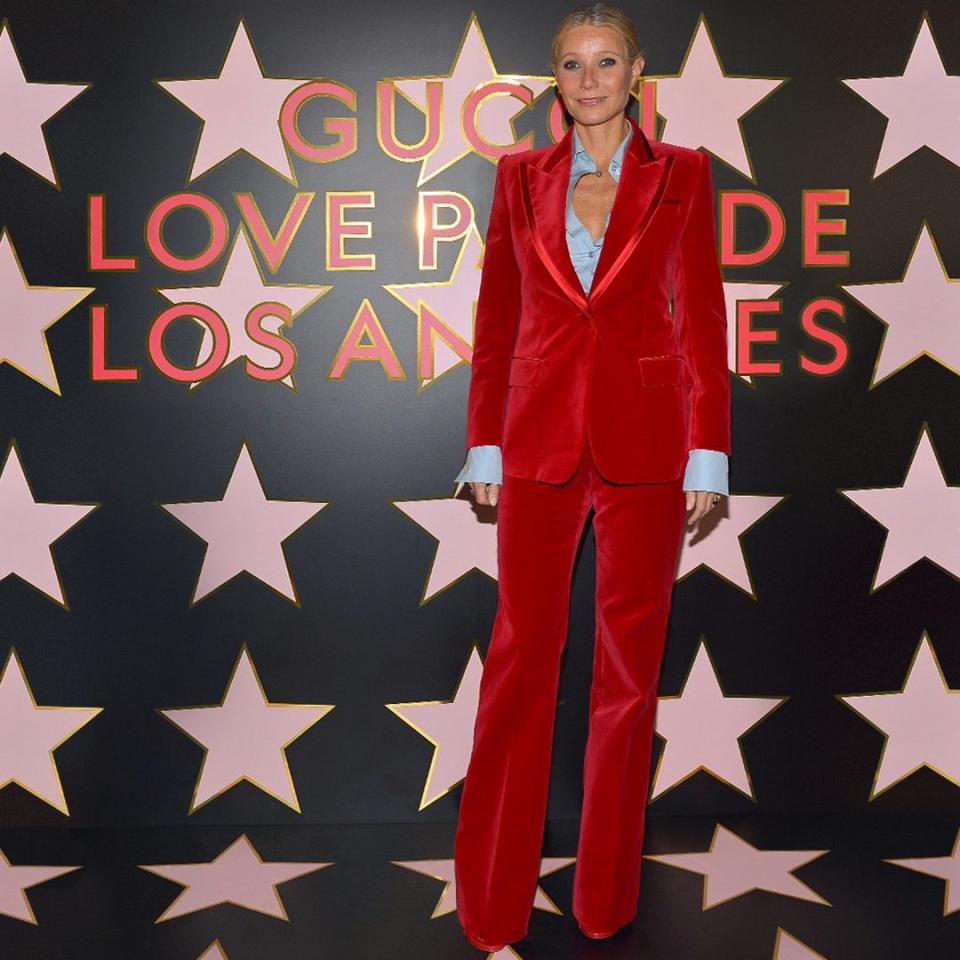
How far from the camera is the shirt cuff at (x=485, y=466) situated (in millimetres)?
2002

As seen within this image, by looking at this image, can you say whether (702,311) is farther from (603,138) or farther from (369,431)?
(369,431)

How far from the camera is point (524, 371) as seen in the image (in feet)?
6.34

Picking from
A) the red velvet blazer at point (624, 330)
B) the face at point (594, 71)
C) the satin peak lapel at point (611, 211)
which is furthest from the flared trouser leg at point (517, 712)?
the face at point (594, 71)

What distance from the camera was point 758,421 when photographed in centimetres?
251

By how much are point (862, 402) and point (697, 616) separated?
0.69 meters

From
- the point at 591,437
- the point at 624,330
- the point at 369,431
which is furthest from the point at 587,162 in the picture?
the point at 369,431

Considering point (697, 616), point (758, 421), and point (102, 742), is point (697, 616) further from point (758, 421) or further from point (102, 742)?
point (102, 742)

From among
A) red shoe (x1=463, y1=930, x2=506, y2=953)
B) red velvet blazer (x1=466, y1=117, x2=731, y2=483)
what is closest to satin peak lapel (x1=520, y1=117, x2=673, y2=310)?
red velvet blazer (x1=466, y1=117, x2=731, y2=483)

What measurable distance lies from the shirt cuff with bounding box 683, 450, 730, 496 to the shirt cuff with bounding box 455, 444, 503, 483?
0.38 metres

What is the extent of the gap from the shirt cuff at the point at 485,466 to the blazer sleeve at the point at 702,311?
385mm

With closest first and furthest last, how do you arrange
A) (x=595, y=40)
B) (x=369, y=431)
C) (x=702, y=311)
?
(x=595, y=40)
(x=702, y=311)
(x=369, y=431)

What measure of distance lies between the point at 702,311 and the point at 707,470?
0.31m

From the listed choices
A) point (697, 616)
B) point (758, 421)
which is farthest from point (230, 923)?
point (758, 421)

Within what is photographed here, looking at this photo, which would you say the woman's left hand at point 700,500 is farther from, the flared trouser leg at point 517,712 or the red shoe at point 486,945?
the red shoe at point 486,945
